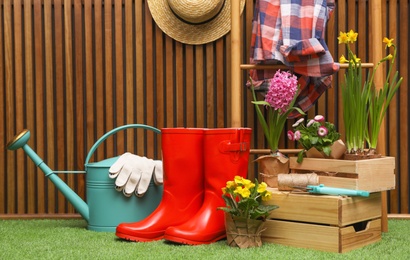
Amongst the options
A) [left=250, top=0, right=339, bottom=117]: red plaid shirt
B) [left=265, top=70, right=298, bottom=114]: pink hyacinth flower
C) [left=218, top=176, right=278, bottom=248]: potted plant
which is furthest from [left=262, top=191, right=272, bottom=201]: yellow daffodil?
[left=250, top=0, right=339, bottom=117]: red plaid shirt

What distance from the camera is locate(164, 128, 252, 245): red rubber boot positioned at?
2201 millimetres

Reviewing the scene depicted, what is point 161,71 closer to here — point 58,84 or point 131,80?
point 131,80

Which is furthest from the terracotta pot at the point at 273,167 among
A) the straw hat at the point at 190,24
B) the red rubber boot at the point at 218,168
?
the straw hat at the point at 190,24

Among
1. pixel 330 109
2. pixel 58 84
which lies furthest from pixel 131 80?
pixel 330 109

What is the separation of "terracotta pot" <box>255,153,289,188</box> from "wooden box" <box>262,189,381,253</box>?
0.09m

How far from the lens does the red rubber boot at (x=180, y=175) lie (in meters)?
2.31

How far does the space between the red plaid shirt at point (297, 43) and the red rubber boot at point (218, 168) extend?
478mm

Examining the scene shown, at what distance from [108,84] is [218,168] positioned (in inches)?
37.9

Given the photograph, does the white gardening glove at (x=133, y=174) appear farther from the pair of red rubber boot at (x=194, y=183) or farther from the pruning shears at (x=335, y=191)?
the pruning shears at (x=335, y=191)

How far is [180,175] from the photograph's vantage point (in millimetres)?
2330

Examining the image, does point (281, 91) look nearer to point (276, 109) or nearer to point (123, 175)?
point (276, 109)

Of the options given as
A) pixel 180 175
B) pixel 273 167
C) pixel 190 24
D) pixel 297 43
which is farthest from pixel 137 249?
pixel 190 24

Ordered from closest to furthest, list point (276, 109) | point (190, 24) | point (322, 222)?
point (322, 222) < point (276, 109) < point (190, 24)

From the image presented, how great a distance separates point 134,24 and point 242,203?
1321 millimetres
